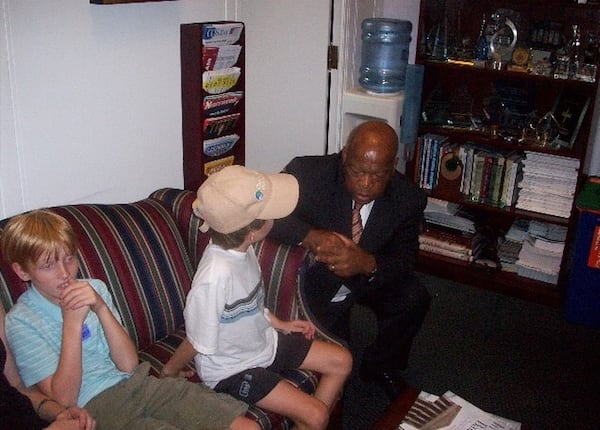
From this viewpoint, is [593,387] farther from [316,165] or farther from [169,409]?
[169,409]

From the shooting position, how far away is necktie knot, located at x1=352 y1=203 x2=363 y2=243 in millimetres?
2420

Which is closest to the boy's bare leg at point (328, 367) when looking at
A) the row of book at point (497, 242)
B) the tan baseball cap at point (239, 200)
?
the tan baseball cap at point (239, 200)

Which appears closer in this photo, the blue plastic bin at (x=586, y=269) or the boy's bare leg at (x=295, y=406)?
the boy's bare leg at (x=295, y=406)

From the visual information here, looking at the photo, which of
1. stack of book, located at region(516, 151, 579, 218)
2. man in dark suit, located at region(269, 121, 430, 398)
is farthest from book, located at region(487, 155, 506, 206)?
man in dark suit, located at region(269, 121, 430, 398)

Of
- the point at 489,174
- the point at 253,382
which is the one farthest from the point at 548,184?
the point at 253,382

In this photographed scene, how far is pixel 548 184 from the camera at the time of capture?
10.7ft

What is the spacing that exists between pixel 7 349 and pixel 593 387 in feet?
7.65

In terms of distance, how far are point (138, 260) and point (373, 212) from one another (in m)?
0.88

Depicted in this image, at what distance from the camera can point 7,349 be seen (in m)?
1.63

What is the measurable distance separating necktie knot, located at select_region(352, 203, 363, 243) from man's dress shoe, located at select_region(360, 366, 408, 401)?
0.60 m

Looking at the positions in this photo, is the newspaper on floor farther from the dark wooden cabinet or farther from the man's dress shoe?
the dark wooden cabinet

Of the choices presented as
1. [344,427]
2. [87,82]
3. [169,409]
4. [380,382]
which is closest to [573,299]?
[380,382]

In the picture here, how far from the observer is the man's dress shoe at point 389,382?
256 centimetres

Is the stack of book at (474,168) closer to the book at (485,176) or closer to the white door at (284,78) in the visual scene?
the book at (485,176)
